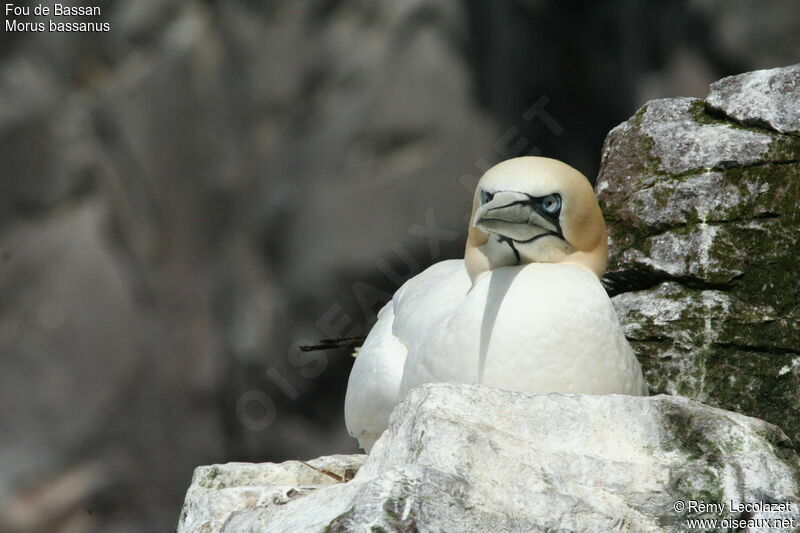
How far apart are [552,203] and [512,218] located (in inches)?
5.4

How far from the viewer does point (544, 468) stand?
2.01 m

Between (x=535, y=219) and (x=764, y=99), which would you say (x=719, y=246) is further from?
(x=535, y=219)

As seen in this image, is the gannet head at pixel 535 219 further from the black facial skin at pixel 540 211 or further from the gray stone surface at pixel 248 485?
the gray stone surface at pixel 248 485

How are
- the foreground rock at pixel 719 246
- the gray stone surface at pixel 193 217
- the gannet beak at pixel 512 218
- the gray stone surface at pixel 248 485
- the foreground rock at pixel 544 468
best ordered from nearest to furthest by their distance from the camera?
the foreground rock at pixel 544 468 < the gray stone surface at pixel 248 485 < the gannet beak at pixel 512 218 < the foreground rock at pixel 719 246 < the gray stone surface at pixel 193 217

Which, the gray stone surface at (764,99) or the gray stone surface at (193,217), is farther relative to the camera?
the gray stone surface at (193,217)

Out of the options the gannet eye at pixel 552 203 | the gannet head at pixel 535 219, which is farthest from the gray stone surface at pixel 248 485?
the gannet eye at pixel 552 203

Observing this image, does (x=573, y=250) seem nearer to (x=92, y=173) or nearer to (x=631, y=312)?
(x=631, y=312)

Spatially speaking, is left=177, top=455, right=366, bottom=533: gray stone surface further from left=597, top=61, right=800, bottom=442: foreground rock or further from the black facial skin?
left=597, top=61, right=800, bottom=442: foreground rock

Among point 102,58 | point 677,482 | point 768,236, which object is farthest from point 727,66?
point 677,482

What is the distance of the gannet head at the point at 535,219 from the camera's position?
2586 mm

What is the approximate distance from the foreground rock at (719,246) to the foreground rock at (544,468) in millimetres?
981

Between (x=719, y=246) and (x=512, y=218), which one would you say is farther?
(x=719, y=246)

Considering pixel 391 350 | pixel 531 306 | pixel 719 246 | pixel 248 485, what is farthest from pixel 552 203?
pixel 248 485

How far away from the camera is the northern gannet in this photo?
8.23 feet
